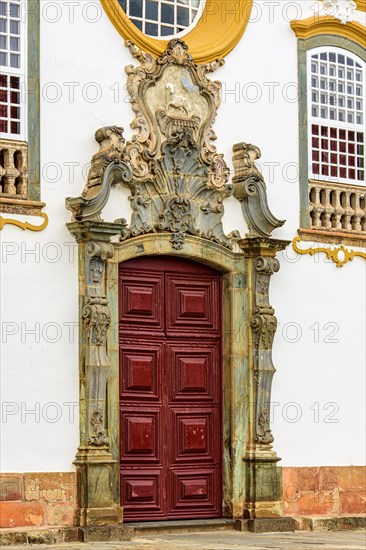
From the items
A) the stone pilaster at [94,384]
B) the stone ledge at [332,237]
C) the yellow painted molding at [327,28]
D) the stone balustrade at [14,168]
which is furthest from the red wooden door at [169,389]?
the yellow painted molding at [327,28]

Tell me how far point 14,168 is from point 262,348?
3.68 metres

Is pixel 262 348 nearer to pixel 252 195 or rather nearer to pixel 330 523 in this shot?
pixel 252 195

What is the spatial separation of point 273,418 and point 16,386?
11.5ft

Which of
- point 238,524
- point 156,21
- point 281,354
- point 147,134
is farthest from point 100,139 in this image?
point 238,524

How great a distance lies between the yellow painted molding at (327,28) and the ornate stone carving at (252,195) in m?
1.79

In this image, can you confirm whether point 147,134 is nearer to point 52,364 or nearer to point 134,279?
point 134,279

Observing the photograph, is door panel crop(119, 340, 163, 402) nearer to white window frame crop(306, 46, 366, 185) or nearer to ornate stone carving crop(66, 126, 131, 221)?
ornate stone carving crop(66, 126, 131, 221)

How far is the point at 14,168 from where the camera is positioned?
15.7 m

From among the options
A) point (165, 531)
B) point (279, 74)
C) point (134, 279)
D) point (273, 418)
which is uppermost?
point (279, 74)

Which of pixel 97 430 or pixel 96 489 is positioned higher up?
pixel 97 430

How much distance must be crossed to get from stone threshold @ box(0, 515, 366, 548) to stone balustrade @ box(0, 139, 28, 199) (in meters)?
3.49

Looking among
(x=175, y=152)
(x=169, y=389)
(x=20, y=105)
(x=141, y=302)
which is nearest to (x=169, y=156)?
(x=175, y=152)

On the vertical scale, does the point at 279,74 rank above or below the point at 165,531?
above

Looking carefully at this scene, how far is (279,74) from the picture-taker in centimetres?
1808
